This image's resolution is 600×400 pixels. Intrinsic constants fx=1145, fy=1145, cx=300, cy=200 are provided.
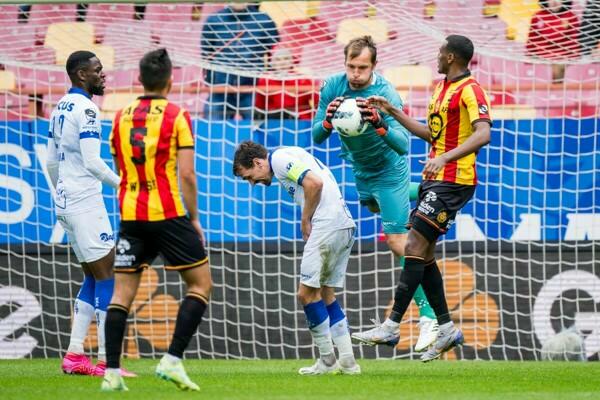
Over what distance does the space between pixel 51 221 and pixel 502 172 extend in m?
4.31

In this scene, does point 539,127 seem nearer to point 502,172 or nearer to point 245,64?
point 502,172

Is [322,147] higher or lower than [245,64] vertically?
lower

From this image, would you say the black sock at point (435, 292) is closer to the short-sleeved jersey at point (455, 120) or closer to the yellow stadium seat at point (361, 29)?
the short-sleeved jersey at point (455, 120)

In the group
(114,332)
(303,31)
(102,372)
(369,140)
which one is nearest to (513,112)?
(303,31)

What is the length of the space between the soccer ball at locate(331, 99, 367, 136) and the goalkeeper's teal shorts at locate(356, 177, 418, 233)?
2.35 ft

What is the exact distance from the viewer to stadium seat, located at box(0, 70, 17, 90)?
12217 millimetres

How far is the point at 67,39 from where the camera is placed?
1263cm

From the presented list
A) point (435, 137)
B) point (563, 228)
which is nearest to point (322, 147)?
point (563, 228)

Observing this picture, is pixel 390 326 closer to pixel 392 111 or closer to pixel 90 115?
pixel 392 111

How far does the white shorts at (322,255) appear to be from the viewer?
25.4ft

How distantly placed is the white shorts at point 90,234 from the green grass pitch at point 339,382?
85 cm

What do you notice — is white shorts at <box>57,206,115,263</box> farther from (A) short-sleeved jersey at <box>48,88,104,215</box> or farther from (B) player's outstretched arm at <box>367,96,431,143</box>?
(B) player's outstretched arm at <box>367,96,431,143</box>

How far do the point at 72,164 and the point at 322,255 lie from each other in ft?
5.97

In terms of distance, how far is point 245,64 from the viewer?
1118 cm
